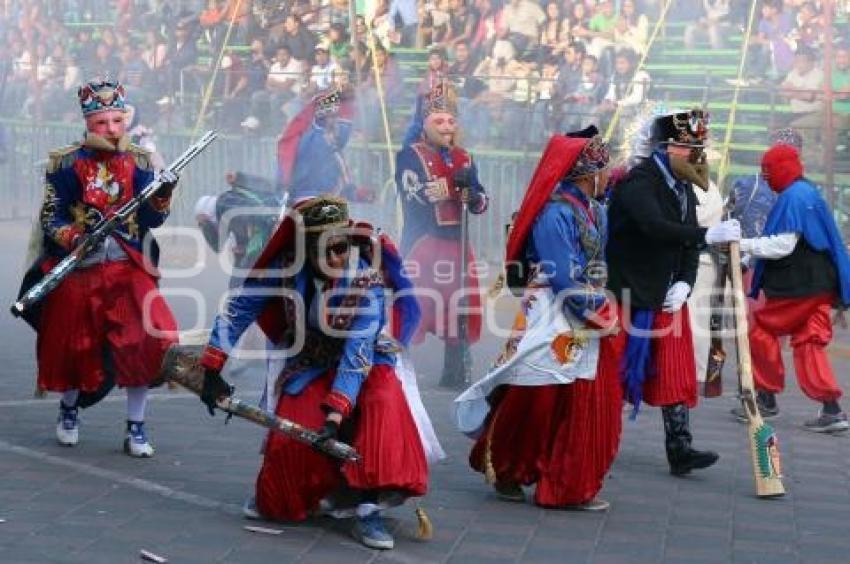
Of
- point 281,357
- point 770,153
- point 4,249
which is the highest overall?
point 770,153

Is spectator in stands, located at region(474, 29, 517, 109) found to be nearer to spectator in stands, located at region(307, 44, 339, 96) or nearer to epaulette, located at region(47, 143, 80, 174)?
spectator in stands, located at region(307, 44, 339, 96)

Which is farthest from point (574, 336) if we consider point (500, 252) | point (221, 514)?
point (500, 252)

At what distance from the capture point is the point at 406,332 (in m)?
7.40

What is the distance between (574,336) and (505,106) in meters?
9.86

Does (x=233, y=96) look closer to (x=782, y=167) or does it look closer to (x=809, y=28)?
(x=809, y=28)

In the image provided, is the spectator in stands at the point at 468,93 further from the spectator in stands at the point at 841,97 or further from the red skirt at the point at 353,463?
the red skirt at the point at 353,463

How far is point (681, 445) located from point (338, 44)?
12.0m

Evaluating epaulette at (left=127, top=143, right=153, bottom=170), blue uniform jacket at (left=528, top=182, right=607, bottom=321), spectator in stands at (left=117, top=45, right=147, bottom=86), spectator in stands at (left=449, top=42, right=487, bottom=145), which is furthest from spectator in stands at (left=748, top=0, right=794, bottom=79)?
blue uniform jacket at (left=528, top=182, right=607, bottom=321)

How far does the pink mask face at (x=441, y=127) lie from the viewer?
11195mm

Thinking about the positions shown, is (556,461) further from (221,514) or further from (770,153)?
(770,153)

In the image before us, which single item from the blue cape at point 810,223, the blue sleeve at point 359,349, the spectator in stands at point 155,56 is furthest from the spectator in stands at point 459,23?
the blue sleeve at point 359,349

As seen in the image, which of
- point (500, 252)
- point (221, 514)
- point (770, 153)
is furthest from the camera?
point (500, 252)

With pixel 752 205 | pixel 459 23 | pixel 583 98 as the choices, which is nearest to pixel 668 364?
pixel 752 205

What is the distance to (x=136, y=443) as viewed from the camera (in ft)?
29.3
